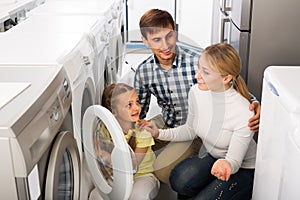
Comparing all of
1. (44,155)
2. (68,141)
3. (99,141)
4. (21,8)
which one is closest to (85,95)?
(99,141)

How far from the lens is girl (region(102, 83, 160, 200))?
1.83 metres

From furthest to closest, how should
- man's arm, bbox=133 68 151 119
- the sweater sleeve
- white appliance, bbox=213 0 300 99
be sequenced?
white appliance, bbox=213 0 300 99, man's arm, bbox=133 68 151 119, the sweater sleeve

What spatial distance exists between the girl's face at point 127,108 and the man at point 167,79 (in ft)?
0.32

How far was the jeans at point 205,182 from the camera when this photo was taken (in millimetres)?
1852

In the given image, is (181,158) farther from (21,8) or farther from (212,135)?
(21,8)

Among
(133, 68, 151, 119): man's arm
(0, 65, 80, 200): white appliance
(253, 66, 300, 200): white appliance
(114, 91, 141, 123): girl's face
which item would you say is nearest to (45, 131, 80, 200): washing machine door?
(0, 65, 80, 200): white appliance

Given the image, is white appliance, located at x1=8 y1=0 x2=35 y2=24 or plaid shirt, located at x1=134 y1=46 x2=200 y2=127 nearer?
plaid shirt, located at x1=134 y1=46 x2=200 y2=127

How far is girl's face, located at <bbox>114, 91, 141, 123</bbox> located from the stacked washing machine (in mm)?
98

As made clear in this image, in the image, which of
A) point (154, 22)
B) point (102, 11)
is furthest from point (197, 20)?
point (154, 22)

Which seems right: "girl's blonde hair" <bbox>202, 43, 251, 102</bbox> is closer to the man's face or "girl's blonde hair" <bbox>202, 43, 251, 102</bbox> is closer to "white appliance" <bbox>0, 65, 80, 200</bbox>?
the man's face

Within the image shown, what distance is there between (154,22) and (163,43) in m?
0.12

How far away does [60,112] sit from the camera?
53.4 inches

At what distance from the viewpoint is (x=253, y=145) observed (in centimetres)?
193

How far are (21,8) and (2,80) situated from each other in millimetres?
1334
